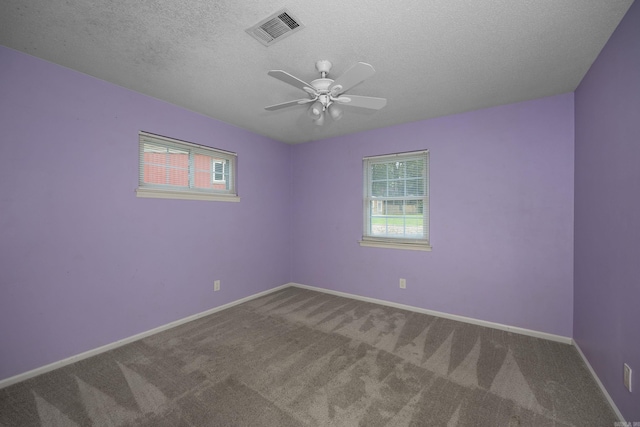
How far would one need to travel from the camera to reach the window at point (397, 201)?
3.47m

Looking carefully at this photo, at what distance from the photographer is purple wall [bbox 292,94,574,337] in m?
2.65

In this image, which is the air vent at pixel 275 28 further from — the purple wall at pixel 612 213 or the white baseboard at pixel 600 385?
the white baseboard at pixel 600 385

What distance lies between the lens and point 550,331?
8.71 feet

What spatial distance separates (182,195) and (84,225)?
3.13 feet

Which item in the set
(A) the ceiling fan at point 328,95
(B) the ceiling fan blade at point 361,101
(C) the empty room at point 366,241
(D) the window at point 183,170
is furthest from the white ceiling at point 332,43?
(D) the window at point 183,170

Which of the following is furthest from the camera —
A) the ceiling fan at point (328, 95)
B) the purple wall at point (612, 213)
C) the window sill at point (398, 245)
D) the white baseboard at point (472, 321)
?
the window sill at point (398, 245)

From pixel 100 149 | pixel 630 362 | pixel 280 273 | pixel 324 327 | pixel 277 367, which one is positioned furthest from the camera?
pixel 280 273

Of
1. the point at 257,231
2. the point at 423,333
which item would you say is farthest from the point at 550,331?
the point at 257,231

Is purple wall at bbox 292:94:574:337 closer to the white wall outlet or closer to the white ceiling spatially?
the white ceiling

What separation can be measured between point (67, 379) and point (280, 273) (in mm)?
2830

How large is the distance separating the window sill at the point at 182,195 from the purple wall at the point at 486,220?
181 cm

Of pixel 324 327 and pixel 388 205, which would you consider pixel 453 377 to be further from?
pixel 388 205

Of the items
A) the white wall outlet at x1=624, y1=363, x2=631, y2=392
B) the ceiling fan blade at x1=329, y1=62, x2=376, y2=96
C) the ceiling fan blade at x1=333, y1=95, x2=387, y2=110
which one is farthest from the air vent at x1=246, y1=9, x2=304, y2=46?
the white wall outlet at x1=624, y1=363, x2=631, y2=392

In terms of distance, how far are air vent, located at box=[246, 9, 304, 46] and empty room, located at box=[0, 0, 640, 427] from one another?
1cm
